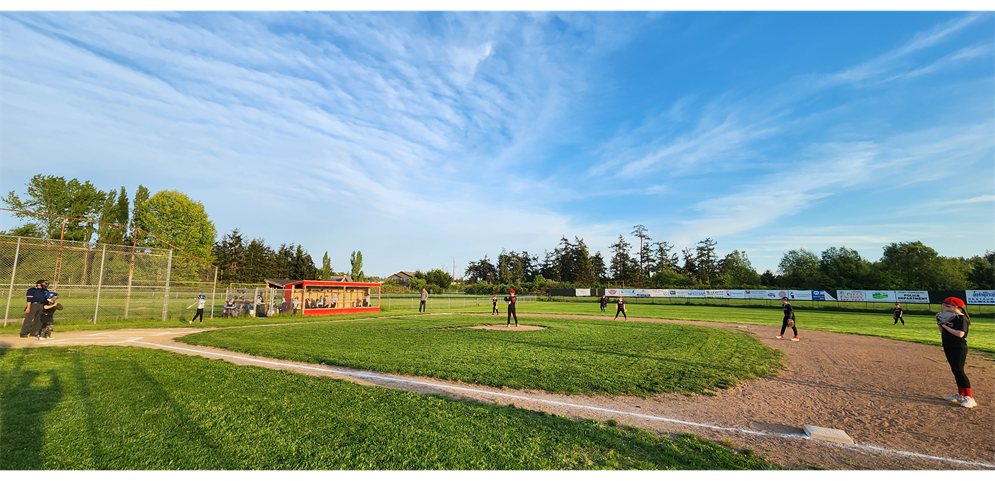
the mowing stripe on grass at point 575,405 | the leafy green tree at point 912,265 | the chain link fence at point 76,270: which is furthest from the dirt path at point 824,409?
the leafy green tree at point 912,265

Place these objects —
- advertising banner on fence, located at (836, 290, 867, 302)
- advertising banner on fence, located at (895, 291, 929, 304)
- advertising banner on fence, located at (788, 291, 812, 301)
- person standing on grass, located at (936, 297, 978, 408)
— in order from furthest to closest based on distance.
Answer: advertising banner on fence, located at (788, 291, 812, 301), advertising banner on fence, located at (836, 290, 867, 302), advertising banner on fence, located at (895, 291, 929, 304), person standing on grass, located at (936, 297, 978, 408)

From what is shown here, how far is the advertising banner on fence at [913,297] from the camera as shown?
123ft

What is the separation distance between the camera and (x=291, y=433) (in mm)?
4523

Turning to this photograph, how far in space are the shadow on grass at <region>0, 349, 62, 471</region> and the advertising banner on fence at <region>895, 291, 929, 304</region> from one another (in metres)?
54.9

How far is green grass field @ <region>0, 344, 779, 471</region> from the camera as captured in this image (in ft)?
12.5

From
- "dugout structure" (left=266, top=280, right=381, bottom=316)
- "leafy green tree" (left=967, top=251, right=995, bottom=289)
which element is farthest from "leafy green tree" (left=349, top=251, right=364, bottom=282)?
"leafy green tree" (left=967, top=251, right=995, bottom=289)

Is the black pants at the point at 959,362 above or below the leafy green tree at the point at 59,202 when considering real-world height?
below

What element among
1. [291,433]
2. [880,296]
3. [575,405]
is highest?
[880,296]

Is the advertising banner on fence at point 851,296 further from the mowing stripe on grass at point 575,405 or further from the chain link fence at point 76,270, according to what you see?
the chain link fence at point 76,270

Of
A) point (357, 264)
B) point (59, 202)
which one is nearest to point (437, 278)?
point (357, 264)

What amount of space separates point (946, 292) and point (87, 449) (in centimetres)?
5622

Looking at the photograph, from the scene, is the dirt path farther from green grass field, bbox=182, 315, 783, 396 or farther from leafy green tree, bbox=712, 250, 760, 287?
leafy green tree, bbox=712, 250, 760, 287

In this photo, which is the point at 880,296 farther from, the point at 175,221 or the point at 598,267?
the point at 175,221

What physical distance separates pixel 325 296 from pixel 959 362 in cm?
2955
